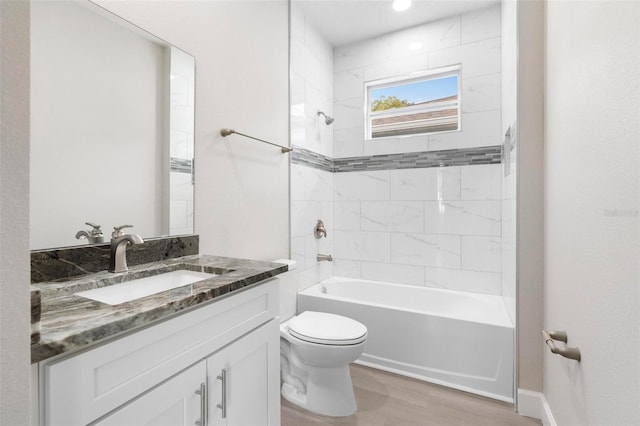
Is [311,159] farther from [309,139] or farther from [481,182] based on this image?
[481,182]

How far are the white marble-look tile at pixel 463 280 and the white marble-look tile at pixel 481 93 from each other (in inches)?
54.6

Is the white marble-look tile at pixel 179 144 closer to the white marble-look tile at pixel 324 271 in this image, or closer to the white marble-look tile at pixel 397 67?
the white marble-look tile at pixel 324 271

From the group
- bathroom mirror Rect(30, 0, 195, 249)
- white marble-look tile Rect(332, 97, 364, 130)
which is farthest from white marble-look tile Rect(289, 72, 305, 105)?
bathroom mirror Rect(30, 0, 195, 249)

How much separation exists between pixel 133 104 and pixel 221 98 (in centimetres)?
52

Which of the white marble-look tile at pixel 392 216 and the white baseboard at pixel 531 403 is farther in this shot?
the white marble-look tile at pixel 392 216

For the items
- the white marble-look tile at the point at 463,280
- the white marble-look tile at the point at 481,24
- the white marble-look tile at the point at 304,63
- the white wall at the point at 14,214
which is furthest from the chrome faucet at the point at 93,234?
the white marble-look tile at the point at 481,24

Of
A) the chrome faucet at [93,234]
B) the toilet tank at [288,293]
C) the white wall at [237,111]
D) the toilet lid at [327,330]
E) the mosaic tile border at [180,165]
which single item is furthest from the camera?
the toilet tank at [288,293]

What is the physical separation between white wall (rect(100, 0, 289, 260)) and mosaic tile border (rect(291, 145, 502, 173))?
0.44m

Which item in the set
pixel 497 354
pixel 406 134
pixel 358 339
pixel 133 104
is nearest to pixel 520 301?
pixel 497 354

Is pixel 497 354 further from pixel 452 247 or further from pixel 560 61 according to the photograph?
pixel 560 61

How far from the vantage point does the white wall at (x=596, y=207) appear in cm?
76

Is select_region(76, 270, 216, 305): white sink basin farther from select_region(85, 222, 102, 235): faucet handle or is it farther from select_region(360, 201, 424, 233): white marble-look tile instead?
select_region(360, 201, 424, 233): white marble-look tile

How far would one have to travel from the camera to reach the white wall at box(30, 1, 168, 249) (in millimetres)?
1039

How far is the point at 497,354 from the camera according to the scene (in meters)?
1.92
